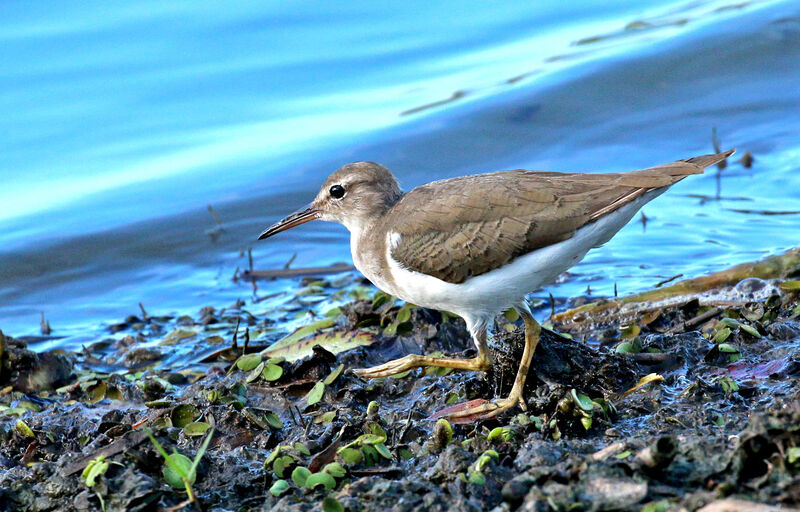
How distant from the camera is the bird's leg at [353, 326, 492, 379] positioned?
5.03 meters

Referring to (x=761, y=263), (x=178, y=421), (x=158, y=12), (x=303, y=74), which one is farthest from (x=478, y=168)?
(x=178, y=421)

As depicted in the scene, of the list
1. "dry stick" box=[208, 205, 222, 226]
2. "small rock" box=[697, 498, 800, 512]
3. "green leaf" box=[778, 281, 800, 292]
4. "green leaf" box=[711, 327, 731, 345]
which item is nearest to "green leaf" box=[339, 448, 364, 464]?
"small rock" box=[697, 498, 800, 512]

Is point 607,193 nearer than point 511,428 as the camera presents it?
No

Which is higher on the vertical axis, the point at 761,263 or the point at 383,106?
the point at 383,106

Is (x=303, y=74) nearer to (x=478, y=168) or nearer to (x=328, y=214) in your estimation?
(x=478, y=168)

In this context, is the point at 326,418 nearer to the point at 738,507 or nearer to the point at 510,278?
the point at 510,278

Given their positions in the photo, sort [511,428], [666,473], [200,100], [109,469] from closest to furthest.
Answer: [666,473] < [109,469] < [511,428] < [200,100]

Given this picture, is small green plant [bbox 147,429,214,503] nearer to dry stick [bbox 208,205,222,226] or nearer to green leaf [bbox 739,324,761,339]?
green leaf [bbox 739,324,761,339]

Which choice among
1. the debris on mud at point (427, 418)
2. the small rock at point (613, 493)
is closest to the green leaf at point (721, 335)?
the debris on mud at point (427, 418)

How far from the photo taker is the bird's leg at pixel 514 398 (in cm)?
433

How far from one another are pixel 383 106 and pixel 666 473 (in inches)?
335

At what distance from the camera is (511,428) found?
13.1ft

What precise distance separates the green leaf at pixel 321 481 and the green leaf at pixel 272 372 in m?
1.44

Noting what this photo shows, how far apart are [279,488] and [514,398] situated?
1.34 metres
